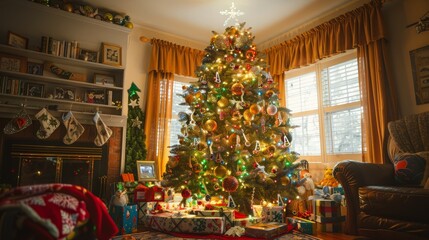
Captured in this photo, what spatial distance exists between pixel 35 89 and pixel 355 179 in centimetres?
358

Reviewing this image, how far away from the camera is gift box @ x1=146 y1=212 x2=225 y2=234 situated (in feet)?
7.90

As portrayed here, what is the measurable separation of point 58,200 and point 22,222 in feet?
0.48

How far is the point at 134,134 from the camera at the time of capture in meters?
3.94

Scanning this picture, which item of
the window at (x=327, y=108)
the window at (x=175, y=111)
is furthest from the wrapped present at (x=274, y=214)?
the window at (x=175, y=111)

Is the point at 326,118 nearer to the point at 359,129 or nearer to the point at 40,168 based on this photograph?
the point at 359,129

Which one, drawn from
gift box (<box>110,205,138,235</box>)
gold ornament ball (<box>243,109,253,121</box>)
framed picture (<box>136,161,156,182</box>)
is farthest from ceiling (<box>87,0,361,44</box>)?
gift box (<box>110,205,138,235</box>)

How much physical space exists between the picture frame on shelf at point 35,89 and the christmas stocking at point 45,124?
290mm

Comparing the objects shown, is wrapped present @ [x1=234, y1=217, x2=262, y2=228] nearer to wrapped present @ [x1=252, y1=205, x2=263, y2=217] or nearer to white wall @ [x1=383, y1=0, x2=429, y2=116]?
wrapped present @ [x1=252, y1=205, x2=263, y2=217]

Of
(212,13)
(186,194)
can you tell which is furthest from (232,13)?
(186,194)

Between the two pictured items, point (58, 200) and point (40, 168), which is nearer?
point (58, 200)

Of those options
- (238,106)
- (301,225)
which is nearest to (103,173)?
(238,106)

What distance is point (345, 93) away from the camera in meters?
3.63

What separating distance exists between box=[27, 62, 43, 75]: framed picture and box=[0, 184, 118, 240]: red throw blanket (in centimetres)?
267

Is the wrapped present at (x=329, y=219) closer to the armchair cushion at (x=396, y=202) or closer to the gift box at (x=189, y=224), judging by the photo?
the armchair cushion at (x=396, y=202)
